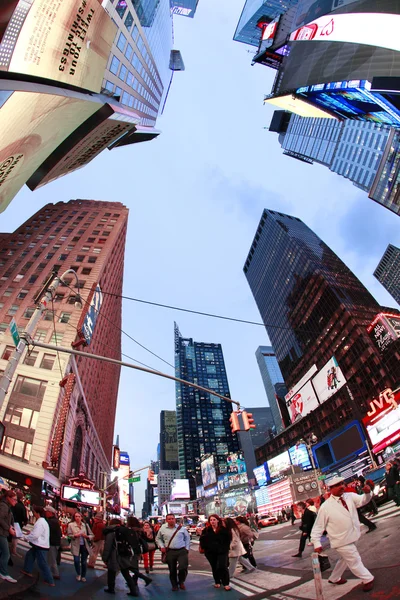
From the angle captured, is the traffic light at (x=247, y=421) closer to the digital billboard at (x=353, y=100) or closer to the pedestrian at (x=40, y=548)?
the pedestrian at (x=40, y=548)

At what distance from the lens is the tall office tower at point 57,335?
96.8 feet

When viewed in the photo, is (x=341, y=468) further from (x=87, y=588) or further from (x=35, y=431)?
(x=87, y=588)

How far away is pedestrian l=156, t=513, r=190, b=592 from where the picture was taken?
8.00 metres

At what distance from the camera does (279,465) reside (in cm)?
8394

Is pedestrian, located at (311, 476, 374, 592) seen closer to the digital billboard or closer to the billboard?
the billboard

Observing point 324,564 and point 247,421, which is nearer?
point 324,564

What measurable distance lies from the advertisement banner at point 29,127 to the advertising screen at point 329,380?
7898 cm

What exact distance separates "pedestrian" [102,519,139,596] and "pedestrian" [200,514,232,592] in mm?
1827

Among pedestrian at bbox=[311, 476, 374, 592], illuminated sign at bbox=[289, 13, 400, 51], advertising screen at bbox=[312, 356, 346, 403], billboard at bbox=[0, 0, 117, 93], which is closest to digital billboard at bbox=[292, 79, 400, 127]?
illuminated sign at bbox=[289, 13, 400, 51]

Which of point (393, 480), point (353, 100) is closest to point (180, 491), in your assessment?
point (393, 480)

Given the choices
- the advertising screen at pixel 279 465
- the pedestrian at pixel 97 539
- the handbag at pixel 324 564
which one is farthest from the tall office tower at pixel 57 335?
the advertising screen at pixel 279 465

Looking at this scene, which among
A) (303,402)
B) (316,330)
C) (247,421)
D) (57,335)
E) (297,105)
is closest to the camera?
(247,421)

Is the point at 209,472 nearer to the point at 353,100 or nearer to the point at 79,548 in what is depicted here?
the point at 353,100

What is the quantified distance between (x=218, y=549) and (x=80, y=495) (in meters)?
31.6
